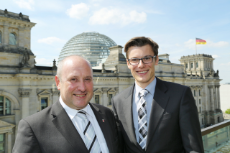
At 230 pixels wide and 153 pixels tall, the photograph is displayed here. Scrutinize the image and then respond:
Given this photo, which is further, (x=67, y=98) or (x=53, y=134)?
(x=67, y=98)

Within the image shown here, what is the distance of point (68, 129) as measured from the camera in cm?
322

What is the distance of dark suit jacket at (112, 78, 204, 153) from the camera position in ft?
11.5

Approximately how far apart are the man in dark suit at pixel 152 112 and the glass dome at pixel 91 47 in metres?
46.6

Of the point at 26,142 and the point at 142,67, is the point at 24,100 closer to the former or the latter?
the point at 26,142

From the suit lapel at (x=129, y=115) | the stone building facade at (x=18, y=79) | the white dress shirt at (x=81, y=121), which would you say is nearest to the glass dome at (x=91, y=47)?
the stone building facade at (x=18, y=79)

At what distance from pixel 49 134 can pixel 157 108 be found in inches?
82.3

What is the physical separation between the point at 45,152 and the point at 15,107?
72.4 ft

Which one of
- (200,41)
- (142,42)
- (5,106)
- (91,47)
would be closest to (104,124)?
(142,42)

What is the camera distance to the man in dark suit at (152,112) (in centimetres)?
356

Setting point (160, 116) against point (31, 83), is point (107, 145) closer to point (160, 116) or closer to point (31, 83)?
point (160, 116)

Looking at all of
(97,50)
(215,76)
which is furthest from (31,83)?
(215,76)

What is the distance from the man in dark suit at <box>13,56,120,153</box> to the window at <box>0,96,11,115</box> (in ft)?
70.6

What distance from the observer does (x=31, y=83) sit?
23234 millimetres

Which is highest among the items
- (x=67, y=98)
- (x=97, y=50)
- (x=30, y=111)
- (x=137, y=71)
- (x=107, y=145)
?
(x=97, y=50)
